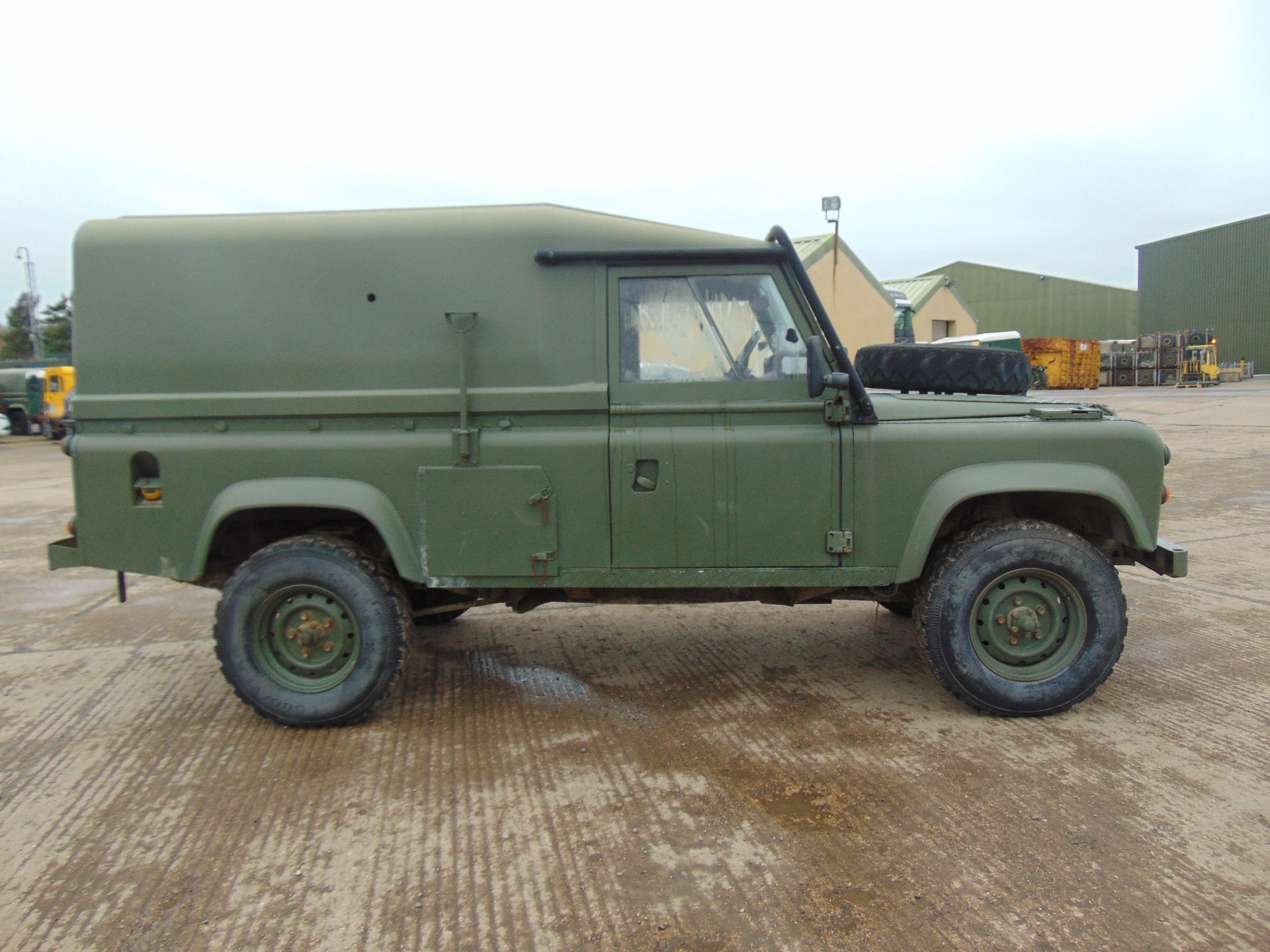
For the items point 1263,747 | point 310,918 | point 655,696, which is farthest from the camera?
point 655,696

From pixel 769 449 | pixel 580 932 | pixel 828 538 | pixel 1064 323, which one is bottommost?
pixel 580 932

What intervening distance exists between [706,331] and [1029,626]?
1.90m

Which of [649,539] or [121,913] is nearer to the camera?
[121,913]

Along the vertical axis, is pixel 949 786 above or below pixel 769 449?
below

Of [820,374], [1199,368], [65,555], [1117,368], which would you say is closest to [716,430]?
[820,374]

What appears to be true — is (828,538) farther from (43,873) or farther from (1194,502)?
(1194,502)

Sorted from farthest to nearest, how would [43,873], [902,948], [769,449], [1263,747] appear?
[769,449], [1263,747], [43,873], [902,948]

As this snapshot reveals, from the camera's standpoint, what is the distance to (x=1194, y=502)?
878cm

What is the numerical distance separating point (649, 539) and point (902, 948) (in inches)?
72.6

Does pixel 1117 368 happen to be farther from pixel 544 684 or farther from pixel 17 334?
pixel 17 334

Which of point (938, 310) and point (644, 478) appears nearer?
point (644, 478)

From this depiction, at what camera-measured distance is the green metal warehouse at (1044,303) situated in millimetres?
50875

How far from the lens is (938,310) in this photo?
35531 mm

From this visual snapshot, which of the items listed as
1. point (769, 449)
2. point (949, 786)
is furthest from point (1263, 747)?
point (769, 449)
